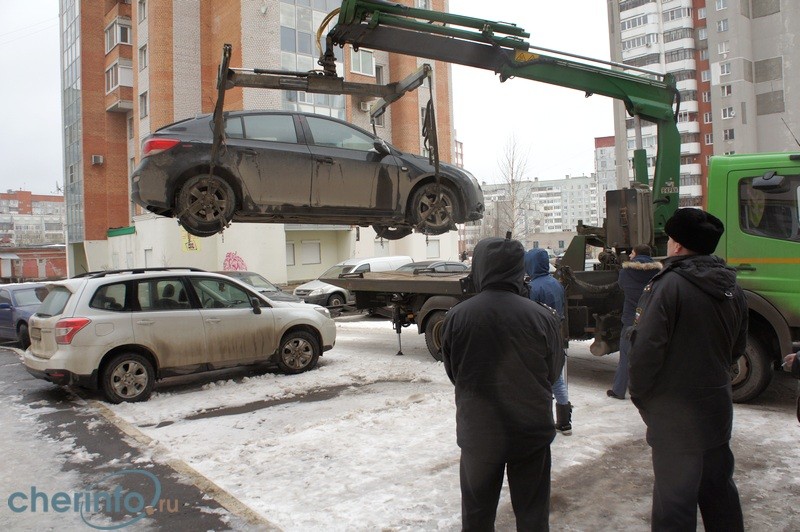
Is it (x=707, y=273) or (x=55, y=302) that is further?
(x=55, y=302)

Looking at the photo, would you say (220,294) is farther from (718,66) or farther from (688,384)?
(718,66)

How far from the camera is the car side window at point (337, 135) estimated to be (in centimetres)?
639

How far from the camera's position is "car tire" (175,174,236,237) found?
5.70m

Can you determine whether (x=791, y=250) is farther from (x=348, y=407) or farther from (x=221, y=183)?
(x=221, y=183)

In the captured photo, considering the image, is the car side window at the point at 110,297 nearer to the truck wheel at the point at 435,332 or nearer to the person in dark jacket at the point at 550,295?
the truck wheel at the point at 435,332

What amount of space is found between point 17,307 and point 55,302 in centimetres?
715

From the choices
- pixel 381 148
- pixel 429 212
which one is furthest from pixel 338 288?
pixel 381 148

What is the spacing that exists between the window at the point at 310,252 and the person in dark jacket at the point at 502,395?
28502mm

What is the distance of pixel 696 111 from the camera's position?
5956cm

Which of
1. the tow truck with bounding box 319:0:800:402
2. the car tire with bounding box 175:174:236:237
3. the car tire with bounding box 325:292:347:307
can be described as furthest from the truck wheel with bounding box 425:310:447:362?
the car tire with bounding box 325:292:347:307

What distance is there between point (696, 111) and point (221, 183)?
211ft

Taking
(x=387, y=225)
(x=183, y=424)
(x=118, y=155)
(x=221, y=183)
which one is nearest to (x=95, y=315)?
(x=183, y=424)

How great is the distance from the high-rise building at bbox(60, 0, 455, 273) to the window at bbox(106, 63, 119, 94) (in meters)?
0.06

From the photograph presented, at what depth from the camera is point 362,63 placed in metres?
31.8
